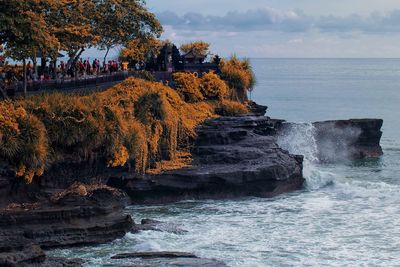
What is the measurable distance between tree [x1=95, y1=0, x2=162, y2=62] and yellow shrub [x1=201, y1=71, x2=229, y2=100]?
15.8ft

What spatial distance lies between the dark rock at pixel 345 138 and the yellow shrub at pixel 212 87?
1094cm

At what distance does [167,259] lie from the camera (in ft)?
76.9

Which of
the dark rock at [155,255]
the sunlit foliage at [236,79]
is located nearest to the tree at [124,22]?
the sunlit foliage at [236,79]

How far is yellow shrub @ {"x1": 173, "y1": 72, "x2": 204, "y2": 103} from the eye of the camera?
41.3 metres

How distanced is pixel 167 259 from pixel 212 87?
21472 millimetres

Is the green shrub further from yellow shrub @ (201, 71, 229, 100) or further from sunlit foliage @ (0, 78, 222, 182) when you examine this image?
sunlit foliage @ (0, 78, 222, 182)

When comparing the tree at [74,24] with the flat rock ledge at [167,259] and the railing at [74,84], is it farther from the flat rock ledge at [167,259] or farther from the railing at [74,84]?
the flat rock ledge at [167,259]

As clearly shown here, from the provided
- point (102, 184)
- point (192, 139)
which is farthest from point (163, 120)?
point (102, 184)

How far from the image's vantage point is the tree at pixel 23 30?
27.6m

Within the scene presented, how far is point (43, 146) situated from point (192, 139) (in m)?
10.0

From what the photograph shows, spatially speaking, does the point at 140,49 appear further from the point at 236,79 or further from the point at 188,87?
the point at 236,79

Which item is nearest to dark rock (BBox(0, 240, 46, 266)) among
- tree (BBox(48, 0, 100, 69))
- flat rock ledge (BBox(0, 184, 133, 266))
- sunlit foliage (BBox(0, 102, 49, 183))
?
flat rock ledge (BBox(0, 184, 133, 266))

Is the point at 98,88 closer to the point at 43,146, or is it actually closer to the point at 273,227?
the point at 43,146

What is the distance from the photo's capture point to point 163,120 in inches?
1346
